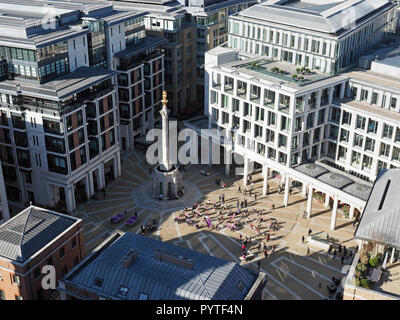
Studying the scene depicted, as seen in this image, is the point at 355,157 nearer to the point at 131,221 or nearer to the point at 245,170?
the point at 245,170

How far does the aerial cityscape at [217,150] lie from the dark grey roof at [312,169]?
15.8 inches

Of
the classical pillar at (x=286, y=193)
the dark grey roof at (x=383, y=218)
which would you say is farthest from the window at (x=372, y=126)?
the dark grey roof at (x=383, y=218)

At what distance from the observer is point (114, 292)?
200ft

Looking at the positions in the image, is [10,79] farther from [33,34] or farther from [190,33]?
[190,33]

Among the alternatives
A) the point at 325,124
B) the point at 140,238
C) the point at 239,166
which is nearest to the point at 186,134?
the point at 239,166

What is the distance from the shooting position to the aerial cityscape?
73.7 metres

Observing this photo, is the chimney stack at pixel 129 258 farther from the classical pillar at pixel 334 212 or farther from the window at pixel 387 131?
the window at pixel 387 131

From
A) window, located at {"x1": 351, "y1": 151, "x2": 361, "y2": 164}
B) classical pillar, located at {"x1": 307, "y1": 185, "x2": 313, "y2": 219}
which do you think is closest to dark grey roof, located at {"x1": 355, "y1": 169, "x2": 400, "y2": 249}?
classical pillar, located at {"x1": 307, "y1": 185, "x2": 313, "y2": 219}

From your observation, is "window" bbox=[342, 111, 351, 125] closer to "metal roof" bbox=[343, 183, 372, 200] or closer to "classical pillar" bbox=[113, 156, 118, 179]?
"metal roof" bbox=[343, 183, 372, 200]

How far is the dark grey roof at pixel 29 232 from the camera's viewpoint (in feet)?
220

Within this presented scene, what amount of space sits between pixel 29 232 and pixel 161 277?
20.8m

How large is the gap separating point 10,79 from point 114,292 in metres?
54.2

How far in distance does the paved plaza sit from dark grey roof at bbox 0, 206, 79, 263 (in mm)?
16705

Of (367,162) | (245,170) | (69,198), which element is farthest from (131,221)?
(367,162)
